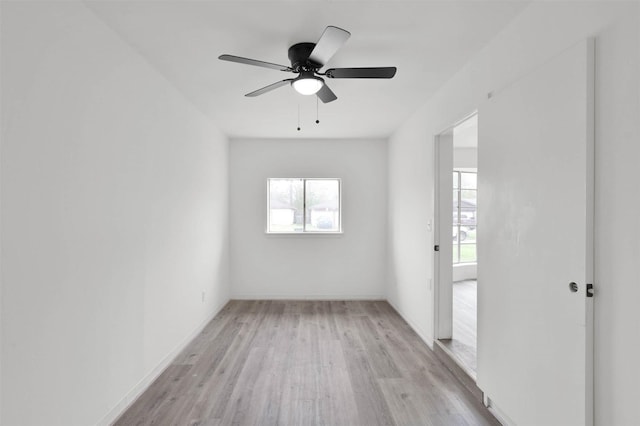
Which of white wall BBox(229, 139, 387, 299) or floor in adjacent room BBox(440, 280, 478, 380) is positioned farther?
white wall BBox(229, 139, 387, 299)

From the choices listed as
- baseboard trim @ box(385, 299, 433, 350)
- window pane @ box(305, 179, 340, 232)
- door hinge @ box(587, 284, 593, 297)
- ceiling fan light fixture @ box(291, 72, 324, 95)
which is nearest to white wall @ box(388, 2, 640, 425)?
door hinge @ box(587, 284, 593, 297)

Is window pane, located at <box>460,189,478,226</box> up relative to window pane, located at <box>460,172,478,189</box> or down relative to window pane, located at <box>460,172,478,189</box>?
down

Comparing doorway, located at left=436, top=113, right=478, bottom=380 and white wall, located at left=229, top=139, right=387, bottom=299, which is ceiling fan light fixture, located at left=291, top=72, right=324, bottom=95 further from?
white wall, located at left=229, top=139, right=387, bottom=299

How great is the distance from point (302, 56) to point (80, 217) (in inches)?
65.4

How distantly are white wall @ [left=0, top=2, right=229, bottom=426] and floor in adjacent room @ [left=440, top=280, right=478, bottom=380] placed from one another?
99.1 inches

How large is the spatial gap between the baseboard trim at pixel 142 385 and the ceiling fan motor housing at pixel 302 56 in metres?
2.50

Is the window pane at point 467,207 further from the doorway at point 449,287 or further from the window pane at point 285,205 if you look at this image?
the window pane at point 285,205

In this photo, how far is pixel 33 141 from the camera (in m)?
1.58

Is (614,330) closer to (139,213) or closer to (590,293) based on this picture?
(590,293)

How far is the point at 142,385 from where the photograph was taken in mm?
2541

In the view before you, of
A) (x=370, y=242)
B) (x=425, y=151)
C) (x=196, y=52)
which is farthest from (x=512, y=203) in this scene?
(x=370, y=242)

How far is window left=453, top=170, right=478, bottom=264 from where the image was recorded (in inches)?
253

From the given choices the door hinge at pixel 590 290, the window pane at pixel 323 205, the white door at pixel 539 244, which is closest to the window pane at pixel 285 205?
the window pane at pixel 323 205

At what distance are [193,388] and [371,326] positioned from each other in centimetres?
211
